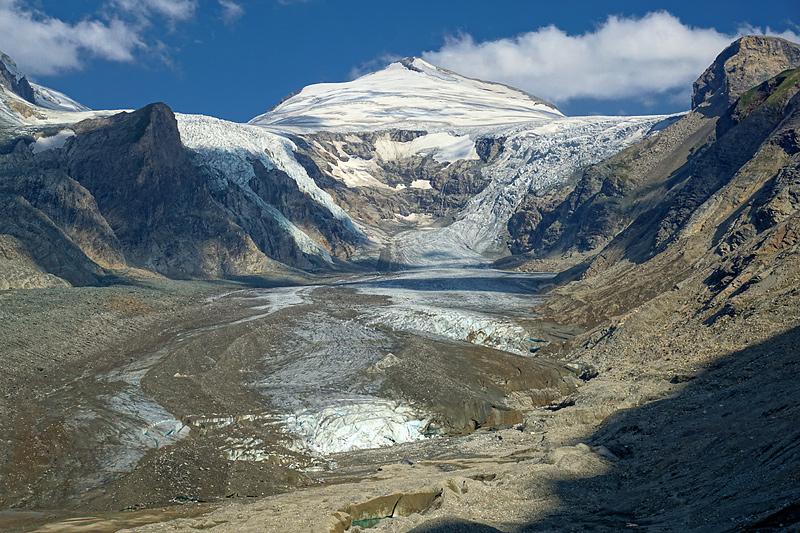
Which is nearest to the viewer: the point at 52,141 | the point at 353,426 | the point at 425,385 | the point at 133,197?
the point at 353,426

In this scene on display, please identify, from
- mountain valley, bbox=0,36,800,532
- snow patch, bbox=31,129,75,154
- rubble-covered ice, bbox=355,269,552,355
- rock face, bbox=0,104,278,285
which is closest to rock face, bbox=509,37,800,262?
rubble-covered ice, bbox=355,269,552,355

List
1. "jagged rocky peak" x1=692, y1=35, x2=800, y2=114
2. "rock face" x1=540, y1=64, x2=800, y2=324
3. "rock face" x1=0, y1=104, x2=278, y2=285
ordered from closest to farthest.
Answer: "rock face" x1=540, y1=64, x2=800, y2=324 → "rock face" x1=0, y1=104, x2=278, y2=285 → "jagged rocky peak" x1=692, y1=35, x2=800, y2=114

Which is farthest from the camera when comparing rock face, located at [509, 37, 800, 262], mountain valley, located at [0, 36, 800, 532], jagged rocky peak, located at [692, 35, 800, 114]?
jagged rocky peak, located at [692, 35, 800, 114]

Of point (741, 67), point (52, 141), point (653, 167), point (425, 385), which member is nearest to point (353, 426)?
point (425, 385)

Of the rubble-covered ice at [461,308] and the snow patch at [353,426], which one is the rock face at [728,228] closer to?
the rubble-covered ice at [461,308]

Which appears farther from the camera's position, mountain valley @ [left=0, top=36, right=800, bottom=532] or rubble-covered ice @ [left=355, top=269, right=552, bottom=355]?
rubble-covered ice @ [left=355, top=269, right=552, bottom=355]

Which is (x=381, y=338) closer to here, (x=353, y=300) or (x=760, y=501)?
(x=353, y=300)

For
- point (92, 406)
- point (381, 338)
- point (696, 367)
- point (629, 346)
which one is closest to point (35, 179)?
point (381, 338)

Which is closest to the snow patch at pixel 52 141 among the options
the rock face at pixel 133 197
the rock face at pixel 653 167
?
the rock face at pixel 133 197

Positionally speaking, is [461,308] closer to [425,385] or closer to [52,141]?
[425,385]

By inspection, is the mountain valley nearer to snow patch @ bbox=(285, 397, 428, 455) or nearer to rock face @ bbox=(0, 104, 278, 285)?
snow patch @ bbox=(285, 397, 428, 455)
